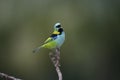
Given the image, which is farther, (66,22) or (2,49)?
(2,49)

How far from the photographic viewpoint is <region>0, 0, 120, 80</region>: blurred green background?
6609 mm

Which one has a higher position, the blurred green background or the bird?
the bird

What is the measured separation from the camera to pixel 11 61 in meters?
6.81

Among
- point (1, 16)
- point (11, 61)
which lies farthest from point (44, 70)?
point (1, 16)

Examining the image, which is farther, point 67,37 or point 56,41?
point 67,37

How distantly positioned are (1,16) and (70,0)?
0.96 metres

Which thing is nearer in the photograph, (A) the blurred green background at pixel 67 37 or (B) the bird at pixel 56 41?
(B) the bird at pixel 56 41

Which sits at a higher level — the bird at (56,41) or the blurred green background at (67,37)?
the bird at (56,41)

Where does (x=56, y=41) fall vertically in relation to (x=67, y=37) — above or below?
above

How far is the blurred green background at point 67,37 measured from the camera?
661cm

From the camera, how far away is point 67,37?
671 cm

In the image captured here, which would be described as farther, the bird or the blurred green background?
the blurred green background

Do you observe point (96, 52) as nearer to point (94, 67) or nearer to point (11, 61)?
point (94, 67)

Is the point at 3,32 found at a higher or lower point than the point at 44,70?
higher
